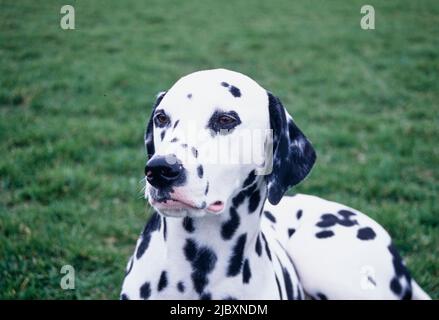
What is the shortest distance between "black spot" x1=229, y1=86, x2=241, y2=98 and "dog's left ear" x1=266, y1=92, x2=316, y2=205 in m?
0.27

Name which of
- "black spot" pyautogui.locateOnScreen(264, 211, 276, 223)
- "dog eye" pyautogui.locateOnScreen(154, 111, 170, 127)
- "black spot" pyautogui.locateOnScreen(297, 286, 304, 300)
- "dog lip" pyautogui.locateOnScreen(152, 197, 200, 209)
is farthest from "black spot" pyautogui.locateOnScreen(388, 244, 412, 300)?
"dog eye" pyautogui.locateOnScreen(154, 111, 170, 127)

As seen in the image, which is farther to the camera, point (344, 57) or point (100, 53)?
point (344, 57)

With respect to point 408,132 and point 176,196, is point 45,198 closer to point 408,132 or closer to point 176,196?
point 176,196

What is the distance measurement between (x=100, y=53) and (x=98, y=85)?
1.89m

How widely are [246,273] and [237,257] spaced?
12cm

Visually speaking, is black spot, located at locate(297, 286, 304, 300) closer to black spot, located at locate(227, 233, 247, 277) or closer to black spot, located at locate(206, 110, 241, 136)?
black spot, located at locate(227, 233, 247, 277)

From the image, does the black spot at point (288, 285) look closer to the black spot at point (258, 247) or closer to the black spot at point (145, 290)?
the black spot at point (258, 247)

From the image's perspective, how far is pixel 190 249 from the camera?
2.62 metres

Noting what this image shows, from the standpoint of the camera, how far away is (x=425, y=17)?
1300 cm

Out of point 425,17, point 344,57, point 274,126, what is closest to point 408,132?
point 344,57

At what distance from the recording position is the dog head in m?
2.24

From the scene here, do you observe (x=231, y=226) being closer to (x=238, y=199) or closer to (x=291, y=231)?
(x=238, y=199)

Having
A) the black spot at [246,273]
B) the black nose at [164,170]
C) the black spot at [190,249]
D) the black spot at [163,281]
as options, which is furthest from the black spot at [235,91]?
the black spot at [163,281]
